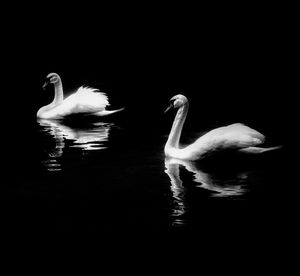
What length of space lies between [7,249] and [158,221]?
1.53 metres

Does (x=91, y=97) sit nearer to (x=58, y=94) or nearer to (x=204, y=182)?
(x=58, y=94)

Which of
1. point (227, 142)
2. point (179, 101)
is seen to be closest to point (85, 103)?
point (179, 101)

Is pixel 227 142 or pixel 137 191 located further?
pixel 227 142

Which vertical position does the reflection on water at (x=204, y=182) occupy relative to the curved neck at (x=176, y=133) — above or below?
below

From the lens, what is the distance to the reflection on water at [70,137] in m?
9.08

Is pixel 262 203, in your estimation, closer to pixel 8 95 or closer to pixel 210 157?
pixel 210 157

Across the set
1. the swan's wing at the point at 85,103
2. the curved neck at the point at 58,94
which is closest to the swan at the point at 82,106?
the swan's wing at the point at 85,103

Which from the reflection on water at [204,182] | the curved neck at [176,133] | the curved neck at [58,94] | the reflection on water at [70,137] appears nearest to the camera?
the reflection on water at [204,182]

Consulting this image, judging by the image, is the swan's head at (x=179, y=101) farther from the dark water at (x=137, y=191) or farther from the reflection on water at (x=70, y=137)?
the reflection on water at (x=70, y=137)

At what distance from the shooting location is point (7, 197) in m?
6.78

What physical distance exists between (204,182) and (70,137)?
4.52 m

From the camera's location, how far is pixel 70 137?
11133 millimetres

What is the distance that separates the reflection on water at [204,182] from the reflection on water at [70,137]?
5.78 ft

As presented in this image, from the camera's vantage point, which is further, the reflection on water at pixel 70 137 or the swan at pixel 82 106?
the swan at pixel 82 106
